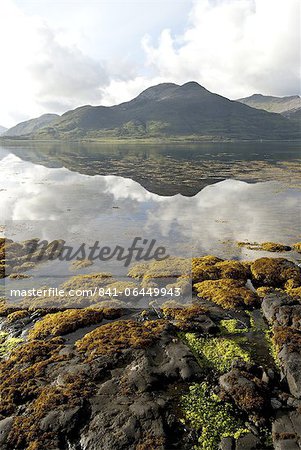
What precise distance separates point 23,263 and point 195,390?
2356 centimetres

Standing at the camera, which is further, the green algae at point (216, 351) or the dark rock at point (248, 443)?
the green algae at point (216, 351)

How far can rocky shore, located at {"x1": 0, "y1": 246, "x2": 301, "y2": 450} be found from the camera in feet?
46.2

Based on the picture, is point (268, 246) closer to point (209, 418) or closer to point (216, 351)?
point (216, 351)

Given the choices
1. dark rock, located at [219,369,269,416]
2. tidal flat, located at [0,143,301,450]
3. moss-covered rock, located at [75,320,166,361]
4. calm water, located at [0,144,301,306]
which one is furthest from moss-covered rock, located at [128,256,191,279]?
dark rock, located at [219,369,269,416]

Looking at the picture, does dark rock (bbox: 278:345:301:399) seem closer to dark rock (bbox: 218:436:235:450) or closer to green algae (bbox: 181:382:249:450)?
green algae (bbox: 181:382:249:450)

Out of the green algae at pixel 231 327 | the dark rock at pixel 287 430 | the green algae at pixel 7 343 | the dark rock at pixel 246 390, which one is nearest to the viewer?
the dark rock at pixel 287 430

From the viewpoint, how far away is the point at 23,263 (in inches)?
1350

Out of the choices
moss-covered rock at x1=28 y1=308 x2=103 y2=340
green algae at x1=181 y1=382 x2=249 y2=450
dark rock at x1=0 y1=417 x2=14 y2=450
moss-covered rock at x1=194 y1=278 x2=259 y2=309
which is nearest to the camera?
dark rock at x1=0 y1=417 x2=14 y2=450

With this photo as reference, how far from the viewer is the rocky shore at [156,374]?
1407 centimetres

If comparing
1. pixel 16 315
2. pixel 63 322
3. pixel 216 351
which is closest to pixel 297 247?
pixel 216 351

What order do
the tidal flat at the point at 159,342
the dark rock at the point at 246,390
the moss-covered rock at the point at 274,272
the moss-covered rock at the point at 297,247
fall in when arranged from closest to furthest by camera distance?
the tidal flat at the point at 159,342 → the dark rock at the point at 246,390 → the moss-covered rock at the point at 274,272 → the moss-covered rock at the point at 297,247

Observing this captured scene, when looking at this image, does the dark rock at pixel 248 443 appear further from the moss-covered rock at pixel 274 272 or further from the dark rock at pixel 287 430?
the moss-covered rock at pixel 274 272

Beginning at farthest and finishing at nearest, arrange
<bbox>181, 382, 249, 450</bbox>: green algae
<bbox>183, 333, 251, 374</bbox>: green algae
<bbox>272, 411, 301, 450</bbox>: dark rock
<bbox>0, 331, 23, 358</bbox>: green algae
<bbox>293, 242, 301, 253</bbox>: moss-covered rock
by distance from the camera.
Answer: <bbox>293, 242, 301, 253</bbox>: moss-covered rock < <bbox>0, 331, 23, 358</bbox>: green algae < <bbox>183, 333, 251, 374</bbox>: green algae < <bbox>181, 382, 249, 450</bbox>: green algae < <bbox>272, 411, 301, 450</bbox>: dark rock

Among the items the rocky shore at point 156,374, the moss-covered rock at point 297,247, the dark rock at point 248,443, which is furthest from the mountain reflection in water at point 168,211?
the dark rock at point 248,443
